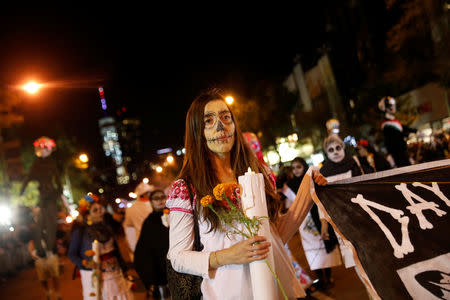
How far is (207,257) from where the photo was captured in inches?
71.8

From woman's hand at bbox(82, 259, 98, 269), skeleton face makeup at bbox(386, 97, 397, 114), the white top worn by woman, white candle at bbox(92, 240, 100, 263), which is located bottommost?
woman's hand at bbox(82, 259, 98, 269)

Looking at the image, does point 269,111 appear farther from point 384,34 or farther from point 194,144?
point 194,144

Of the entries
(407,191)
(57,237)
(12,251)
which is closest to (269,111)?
(12,251)

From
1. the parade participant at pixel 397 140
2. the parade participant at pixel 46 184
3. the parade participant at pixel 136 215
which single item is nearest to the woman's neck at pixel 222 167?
the parade participant at pixel 397 140

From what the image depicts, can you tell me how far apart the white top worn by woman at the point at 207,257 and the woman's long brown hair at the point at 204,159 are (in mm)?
107

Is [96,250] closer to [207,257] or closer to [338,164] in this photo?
[338,164]

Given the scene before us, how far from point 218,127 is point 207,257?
2.61ft

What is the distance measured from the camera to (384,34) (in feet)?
58.7

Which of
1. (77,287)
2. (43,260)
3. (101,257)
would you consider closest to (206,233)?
(101,257)

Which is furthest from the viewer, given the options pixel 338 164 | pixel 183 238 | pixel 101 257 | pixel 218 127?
pixel 101 257

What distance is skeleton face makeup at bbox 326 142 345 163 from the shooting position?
16.7 feet

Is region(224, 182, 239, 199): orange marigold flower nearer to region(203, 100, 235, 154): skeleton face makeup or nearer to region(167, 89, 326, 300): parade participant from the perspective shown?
region(167, 89, 326, 300): parade participant

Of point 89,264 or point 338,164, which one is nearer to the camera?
point 338,164

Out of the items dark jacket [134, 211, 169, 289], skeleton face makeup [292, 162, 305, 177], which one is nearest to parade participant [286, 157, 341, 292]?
A: skeleton face makeup [292, 162, 305, 177]
